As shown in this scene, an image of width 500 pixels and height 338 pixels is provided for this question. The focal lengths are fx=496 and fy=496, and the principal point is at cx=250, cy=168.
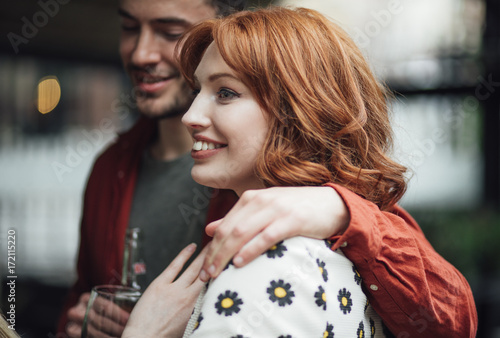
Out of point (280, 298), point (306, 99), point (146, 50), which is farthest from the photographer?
point (146, 50)

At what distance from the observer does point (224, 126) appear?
103 cm

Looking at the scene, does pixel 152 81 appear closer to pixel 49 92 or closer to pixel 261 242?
pixel 261 242

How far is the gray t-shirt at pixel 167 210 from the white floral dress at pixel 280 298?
672mm

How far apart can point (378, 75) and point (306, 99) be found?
25.7 inches

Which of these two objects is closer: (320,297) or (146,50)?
(320,297)

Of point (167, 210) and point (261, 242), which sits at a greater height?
point (261, 242)

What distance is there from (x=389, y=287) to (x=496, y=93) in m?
2.27

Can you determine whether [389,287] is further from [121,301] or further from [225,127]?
[121,301]

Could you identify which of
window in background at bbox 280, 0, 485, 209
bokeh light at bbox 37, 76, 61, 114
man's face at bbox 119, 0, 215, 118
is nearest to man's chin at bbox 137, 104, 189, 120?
Answer: man's face at bbox 119, 0, 215, 118

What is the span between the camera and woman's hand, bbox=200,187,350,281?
802mm

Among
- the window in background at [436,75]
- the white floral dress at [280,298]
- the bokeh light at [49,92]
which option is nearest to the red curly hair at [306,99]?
the white floral dress at [280,298]

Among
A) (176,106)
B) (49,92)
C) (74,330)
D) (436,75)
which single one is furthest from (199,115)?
(49,92)

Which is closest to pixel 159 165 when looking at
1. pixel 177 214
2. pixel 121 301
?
pixel 177 214

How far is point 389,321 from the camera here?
0.97m
